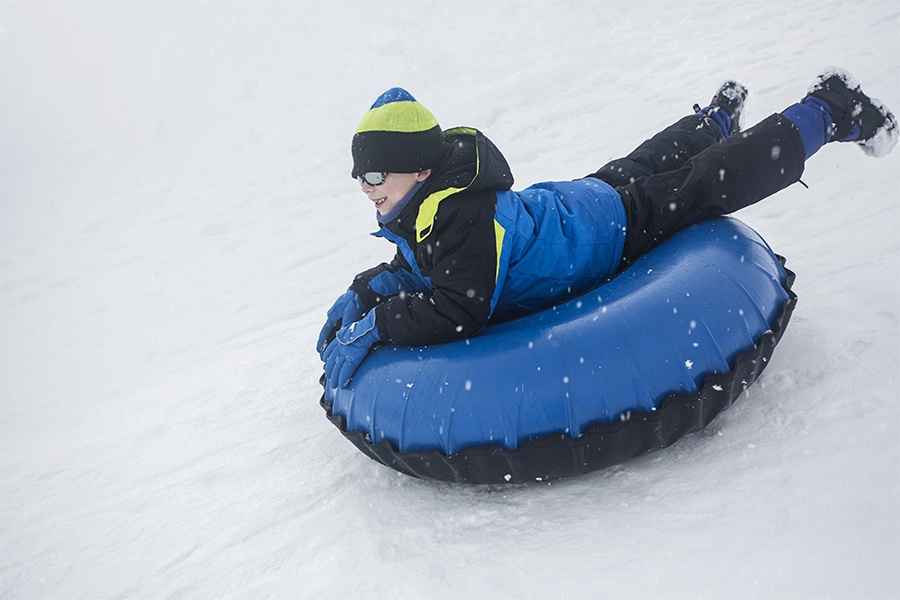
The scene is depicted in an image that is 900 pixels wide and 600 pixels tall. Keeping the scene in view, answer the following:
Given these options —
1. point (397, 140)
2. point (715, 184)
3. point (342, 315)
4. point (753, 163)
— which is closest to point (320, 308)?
point (342, 315)

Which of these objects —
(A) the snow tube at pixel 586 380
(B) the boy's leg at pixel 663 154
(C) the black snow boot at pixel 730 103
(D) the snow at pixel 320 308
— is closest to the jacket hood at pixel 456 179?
(A) the snow tube at pixel 586 380

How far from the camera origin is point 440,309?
262 cm

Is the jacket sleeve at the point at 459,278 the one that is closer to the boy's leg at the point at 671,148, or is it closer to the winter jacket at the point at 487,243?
the winter jacket at the point at 487,243

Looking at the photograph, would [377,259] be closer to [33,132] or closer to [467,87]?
[467,87]

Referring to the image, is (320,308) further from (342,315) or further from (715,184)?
(715,184)

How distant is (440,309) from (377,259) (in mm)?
2996

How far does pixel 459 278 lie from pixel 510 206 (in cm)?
35

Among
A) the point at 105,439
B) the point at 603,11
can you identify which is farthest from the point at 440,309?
the point at 603,11

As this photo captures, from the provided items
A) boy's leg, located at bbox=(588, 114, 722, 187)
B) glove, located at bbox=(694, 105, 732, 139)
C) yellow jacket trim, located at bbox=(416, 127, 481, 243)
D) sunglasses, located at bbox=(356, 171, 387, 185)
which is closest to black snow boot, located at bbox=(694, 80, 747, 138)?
glove, located at bbox=(694, 105, 732, 139)

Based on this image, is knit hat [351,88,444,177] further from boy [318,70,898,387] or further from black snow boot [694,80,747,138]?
black snow boot [694,80,747,138]

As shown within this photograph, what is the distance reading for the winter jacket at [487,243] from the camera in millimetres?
2621

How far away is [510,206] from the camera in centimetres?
272

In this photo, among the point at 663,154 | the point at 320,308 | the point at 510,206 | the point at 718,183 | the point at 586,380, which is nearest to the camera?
the point at 586,380

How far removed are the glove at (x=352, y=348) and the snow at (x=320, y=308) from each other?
434 mm
